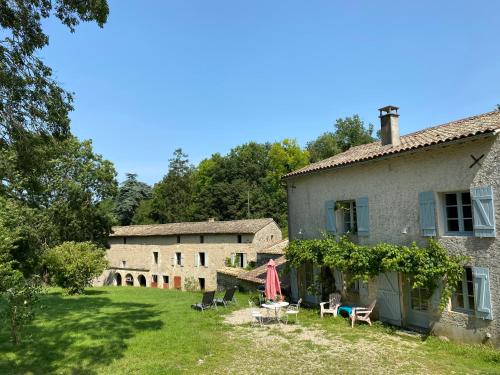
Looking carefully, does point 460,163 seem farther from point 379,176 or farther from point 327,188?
point 327,188

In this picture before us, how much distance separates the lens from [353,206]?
14.0 meters

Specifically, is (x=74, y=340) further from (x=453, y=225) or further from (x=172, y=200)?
(x=172, y=200)

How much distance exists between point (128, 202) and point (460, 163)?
198ft

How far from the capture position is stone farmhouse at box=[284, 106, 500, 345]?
947cm

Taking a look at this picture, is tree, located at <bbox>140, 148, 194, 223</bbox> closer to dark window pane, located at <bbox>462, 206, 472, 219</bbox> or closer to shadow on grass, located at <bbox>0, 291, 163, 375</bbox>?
shadow on grass, located at <bbox>0, 291, 163, 375</bbox>

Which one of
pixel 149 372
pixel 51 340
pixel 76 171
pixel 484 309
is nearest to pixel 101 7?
pixel 149 372

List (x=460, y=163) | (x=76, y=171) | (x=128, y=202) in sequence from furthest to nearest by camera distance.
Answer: (x=128, y=202), (x=76, y=171), (x=460, y=163)

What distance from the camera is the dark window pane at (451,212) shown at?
A: 10.6 m

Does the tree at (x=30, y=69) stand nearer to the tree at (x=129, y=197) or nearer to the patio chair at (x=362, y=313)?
the patio chair at (x=362, y=313)

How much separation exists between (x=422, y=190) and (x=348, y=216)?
11.8ft

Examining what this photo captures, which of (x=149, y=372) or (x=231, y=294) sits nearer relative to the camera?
(x=149, y=372)

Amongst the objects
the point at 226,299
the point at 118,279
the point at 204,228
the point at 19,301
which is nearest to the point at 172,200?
the point at 118,279

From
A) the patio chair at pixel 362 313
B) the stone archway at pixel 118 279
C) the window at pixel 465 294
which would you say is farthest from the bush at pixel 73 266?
the window at pixel 465 294

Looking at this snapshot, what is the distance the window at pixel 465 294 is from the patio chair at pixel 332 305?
13.2ft
